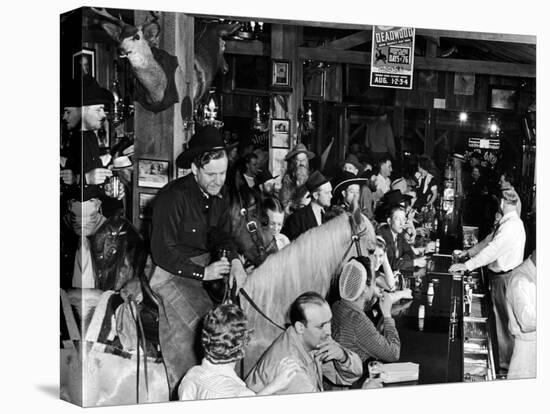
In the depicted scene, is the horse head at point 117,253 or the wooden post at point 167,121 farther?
the wooden post at point 167,121

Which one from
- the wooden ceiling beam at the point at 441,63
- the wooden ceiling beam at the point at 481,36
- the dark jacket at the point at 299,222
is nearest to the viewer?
the dark jacket at the point at 299,222

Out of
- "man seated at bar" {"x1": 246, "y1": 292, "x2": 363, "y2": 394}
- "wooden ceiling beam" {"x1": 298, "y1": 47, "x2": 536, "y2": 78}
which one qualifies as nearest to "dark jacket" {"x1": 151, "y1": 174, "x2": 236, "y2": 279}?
"man seated at bar" {"x1": 246, "y1": 292, "x2": 363, "y2": 394}

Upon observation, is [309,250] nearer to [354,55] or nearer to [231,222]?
[231,222]

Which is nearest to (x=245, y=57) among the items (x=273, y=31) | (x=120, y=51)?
(x=273, y=31)

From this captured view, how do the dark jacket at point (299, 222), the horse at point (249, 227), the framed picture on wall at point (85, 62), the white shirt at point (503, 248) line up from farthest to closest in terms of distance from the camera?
the white shirt at point (503, 248), the dark jacket at point (299, 222), the horse at point (249, 227), the framed picture on wall at point (85, 62)

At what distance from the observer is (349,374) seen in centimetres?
1018

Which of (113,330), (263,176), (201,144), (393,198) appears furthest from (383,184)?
(113,330)

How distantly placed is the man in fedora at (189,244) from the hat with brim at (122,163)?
291 millimetres

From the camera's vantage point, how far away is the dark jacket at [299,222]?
985cm

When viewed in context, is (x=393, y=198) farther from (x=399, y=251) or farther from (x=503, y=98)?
(x=503, y=98)

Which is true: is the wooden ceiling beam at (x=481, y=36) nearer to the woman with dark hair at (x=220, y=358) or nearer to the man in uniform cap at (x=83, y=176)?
the woman with dark hair at (x=220, y=358)

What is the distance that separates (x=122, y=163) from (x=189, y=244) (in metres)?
0.70

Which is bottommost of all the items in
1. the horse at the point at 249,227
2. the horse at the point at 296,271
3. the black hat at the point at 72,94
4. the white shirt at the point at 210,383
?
the white shirt at the point at 210,383

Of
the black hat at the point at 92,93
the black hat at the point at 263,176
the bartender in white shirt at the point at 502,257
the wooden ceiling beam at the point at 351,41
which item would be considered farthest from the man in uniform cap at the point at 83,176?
the bartender in white shirt at the point at 502,257
